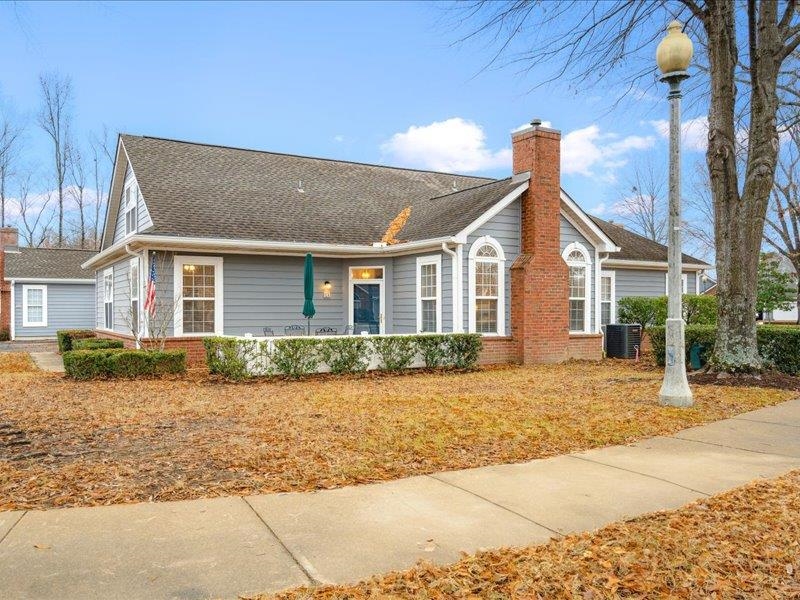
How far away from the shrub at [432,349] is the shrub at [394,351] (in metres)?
0.20

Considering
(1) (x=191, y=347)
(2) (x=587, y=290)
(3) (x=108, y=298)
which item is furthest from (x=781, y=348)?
(3) (x=108, y=298)

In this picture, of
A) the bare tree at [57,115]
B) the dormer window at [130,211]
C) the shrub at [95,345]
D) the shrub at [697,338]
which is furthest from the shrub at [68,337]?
the bare tree at [57,115]

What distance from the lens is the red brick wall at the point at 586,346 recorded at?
15937mm

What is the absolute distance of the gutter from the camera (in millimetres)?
13742

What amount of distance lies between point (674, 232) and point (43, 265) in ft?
92.1

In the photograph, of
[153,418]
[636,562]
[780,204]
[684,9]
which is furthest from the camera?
[780,204]

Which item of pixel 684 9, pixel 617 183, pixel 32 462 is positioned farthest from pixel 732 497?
pixel 617 183

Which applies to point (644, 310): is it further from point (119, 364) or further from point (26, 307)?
point (26, 307)

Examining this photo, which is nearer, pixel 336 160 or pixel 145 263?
pixel 145 263

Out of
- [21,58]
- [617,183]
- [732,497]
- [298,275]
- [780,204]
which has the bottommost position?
[732,497]

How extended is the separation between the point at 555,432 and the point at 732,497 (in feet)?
7.90

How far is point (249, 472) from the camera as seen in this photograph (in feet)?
17.4

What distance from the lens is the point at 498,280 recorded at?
15.0m

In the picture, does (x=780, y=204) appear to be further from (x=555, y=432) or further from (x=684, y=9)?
(x=555, y=432)
